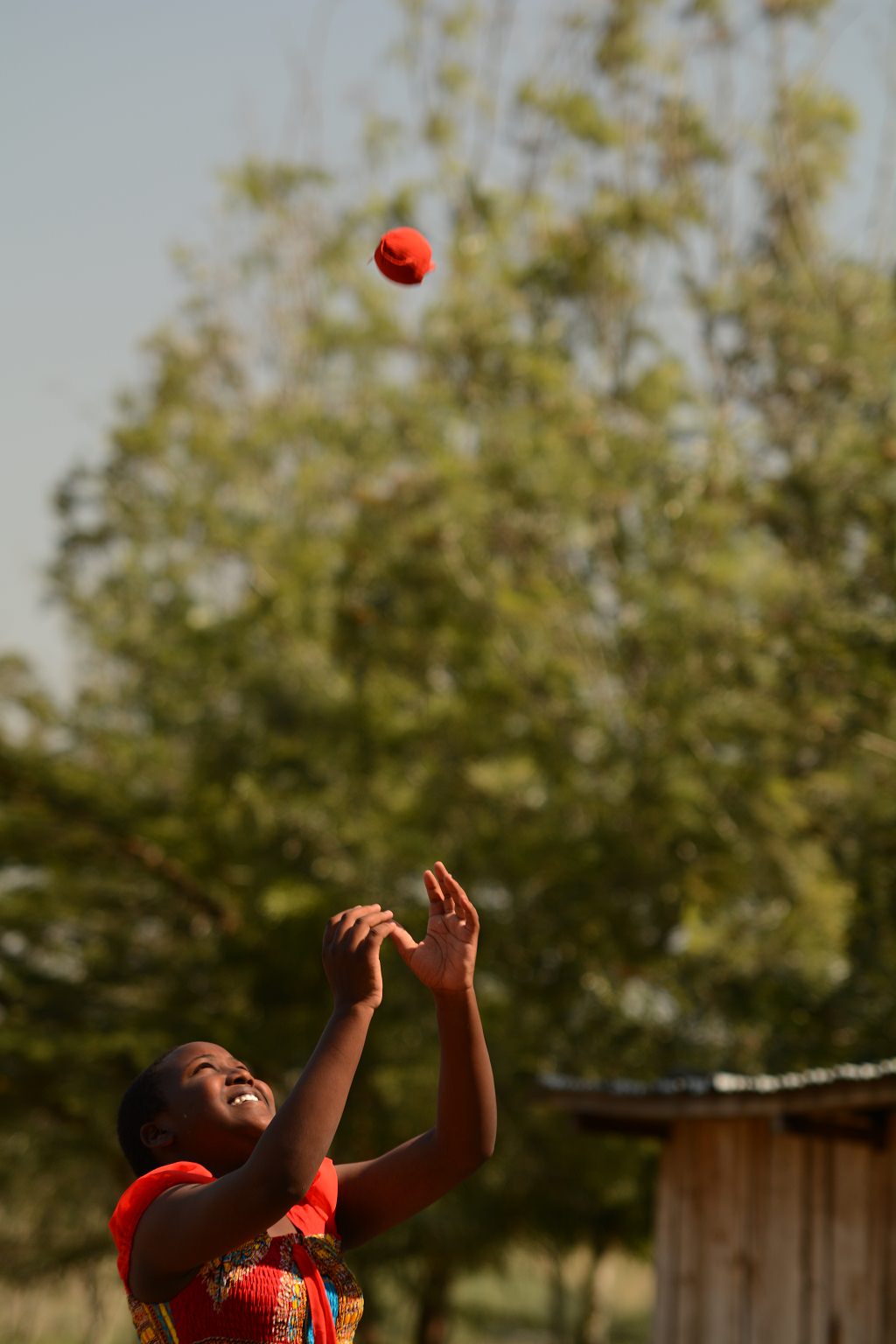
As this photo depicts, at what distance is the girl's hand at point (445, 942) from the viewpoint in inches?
91.7

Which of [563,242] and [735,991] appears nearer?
[735,991]

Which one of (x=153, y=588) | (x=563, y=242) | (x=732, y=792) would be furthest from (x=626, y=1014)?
(x=153, y=588)

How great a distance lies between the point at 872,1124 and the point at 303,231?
16162mm

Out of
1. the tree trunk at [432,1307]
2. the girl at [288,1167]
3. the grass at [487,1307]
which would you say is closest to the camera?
the girl at [288,1167]

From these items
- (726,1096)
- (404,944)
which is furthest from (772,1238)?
(404,944)

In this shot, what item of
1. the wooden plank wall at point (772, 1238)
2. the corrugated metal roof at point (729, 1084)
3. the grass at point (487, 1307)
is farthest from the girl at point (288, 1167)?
the grass at point (487, 1307)

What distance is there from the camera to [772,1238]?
24.4 feet

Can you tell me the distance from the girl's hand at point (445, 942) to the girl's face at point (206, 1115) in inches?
12.1

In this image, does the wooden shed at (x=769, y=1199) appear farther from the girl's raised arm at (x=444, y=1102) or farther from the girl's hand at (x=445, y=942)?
the girl's hand at (x=445, y=942)

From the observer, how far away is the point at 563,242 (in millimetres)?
15062

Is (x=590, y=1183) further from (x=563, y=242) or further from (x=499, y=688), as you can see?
(x=563, y=242)

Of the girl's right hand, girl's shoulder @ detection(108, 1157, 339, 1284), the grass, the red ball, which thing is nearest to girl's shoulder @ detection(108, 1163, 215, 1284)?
girl's shoulder @ detection(108, 1157, 339, 1284)

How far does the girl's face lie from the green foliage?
7443 mm

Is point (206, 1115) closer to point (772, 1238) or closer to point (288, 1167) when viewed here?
point (288, 1167)
